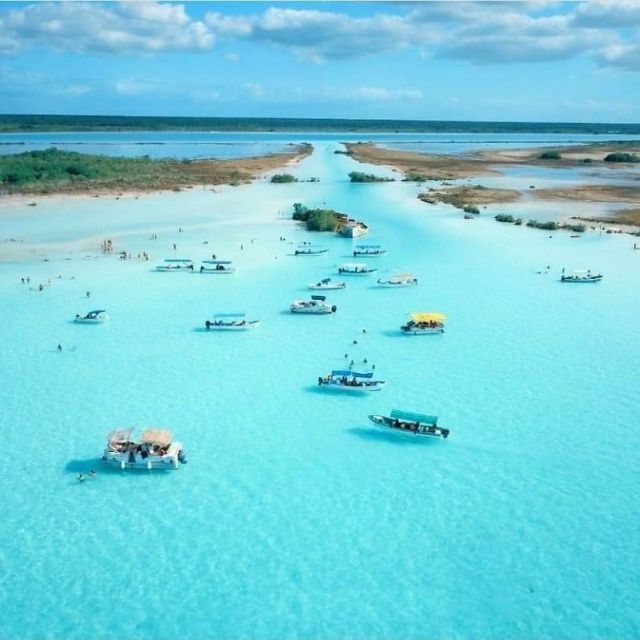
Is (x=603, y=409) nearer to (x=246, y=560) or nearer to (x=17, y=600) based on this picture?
(x=246, y=560)

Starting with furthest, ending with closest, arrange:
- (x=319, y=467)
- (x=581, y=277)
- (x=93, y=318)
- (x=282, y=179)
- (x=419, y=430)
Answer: (x=282, y=179), (x=581, y=277), (x=93, y=318), (x=419, y=430), (x=319, y=467)

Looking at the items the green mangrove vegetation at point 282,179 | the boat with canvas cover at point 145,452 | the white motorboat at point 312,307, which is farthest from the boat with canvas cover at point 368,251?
the green mangrove vegetation at point 282,179

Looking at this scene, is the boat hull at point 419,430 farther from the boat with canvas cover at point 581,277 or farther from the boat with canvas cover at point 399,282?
the boat with canvas cover at point 581,277

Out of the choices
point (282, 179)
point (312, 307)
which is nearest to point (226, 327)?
point (312, 307)

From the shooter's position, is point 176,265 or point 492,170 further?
point 492,170

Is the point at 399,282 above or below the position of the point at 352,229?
below

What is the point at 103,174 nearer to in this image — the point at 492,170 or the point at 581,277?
the point at 492,170

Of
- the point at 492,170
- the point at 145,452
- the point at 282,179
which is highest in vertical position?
the point at 492,170
